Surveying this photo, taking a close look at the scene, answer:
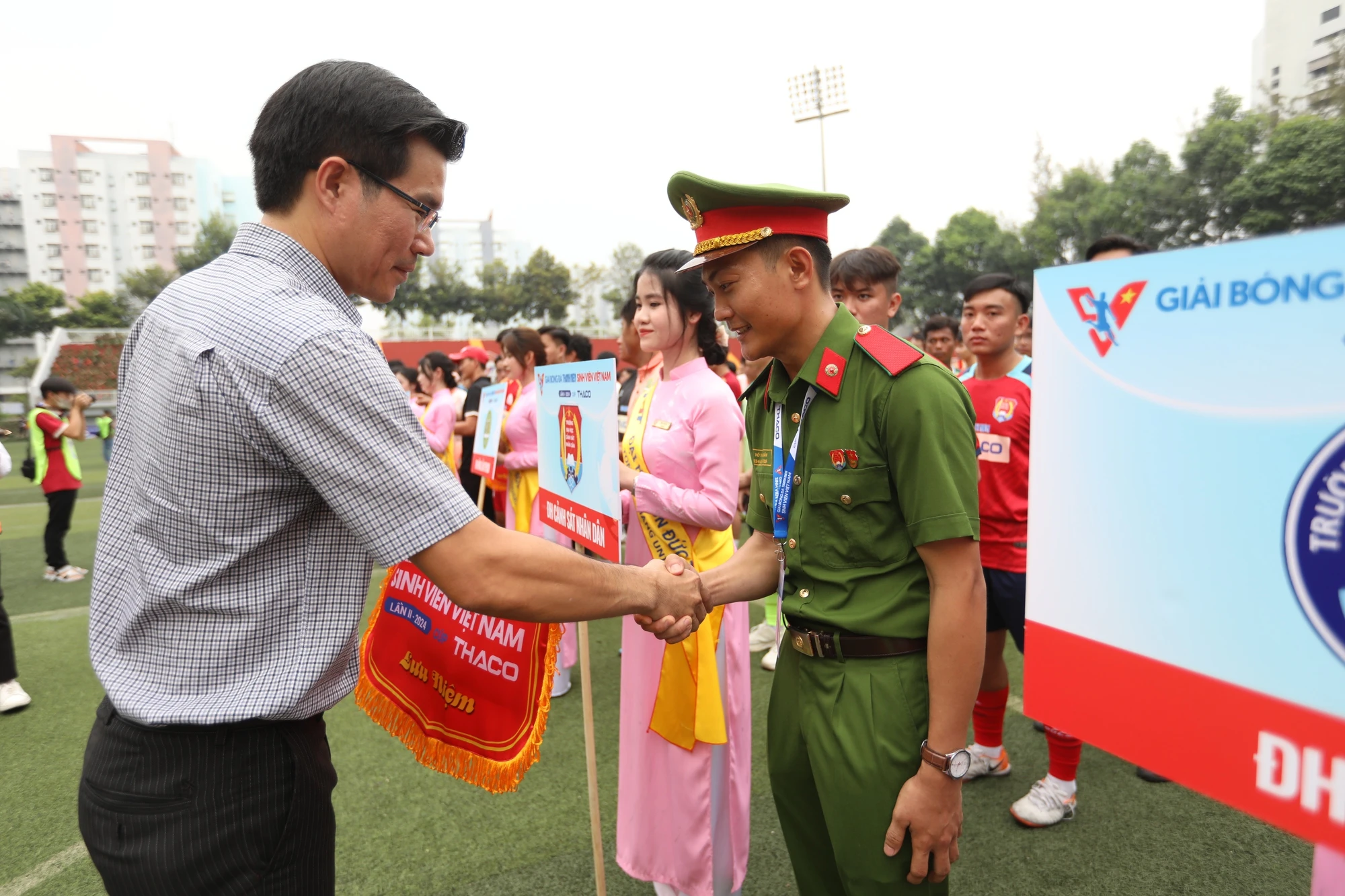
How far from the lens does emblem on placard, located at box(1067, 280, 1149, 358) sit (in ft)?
2.81

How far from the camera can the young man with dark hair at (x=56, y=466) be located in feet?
23.8

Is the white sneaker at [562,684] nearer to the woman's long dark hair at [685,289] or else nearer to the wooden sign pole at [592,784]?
the wooden sign pole at [592,784]

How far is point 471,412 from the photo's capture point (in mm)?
6445

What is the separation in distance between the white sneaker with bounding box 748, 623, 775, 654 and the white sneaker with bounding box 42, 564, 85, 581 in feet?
22.0

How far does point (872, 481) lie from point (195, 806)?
4.23 feet

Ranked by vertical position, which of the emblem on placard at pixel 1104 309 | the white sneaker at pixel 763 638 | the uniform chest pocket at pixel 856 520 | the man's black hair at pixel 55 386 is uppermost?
the man's black hair at pixel 55 386

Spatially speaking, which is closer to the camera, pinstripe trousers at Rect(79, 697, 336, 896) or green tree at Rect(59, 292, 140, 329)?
pinstripe trousers at Rect(79, 697, 336, 896)

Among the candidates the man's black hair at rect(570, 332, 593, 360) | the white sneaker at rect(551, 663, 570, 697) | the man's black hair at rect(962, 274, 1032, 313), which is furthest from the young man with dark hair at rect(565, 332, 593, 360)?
the man's black hair at rect(962, 274, 1032, 313)

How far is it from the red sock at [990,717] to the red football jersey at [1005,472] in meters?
0.54

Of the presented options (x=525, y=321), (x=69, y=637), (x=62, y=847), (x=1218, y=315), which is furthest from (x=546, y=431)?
(x=525, y=321)

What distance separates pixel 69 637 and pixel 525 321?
2030 inches

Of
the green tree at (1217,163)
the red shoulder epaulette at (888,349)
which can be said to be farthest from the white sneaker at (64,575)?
the green tree at (1217,163)

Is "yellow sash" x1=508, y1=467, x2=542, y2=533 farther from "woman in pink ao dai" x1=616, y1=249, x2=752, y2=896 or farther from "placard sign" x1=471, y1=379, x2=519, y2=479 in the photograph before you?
"woman in pink ao dai" x1=616, y1=249, x2=752, y2=896

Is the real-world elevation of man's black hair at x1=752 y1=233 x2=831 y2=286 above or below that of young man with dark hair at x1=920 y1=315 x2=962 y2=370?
below
